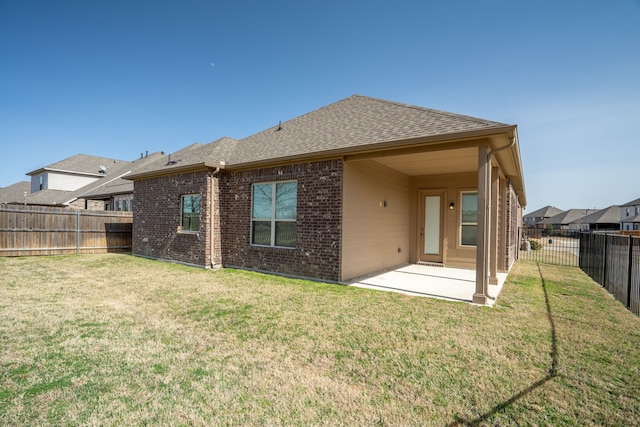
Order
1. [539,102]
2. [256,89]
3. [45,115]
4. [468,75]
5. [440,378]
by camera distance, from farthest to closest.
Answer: [45,115], [256,89], [539,102], [468,75], [440,378]

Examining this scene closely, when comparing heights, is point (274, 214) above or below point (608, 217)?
above

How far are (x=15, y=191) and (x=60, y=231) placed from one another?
2891cm

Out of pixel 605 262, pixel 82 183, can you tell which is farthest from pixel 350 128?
pixel 82 183

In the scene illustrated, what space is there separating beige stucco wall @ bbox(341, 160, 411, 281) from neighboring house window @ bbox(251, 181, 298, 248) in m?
1.54

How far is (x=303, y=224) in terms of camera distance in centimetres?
784

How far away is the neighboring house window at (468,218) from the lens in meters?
9.79

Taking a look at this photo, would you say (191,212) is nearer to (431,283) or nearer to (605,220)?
(431,283)

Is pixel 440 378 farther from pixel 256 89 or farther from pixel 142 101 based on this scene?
pixel 142 101

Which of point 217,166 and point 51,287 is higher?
point 217,166

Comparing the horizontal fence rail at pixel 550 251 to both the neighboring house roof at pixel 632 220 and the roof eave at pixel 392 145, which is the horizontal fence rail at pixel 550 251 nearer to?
the roof eave at pixel 392 145

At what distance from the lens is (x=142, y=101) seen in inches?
572

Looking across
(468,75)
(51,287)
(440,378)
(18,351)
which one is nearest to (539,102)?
(468,75)

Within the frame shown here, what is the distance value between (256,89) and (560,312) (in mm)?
13650

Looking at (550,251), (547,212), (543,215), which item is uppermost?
(547,212)
